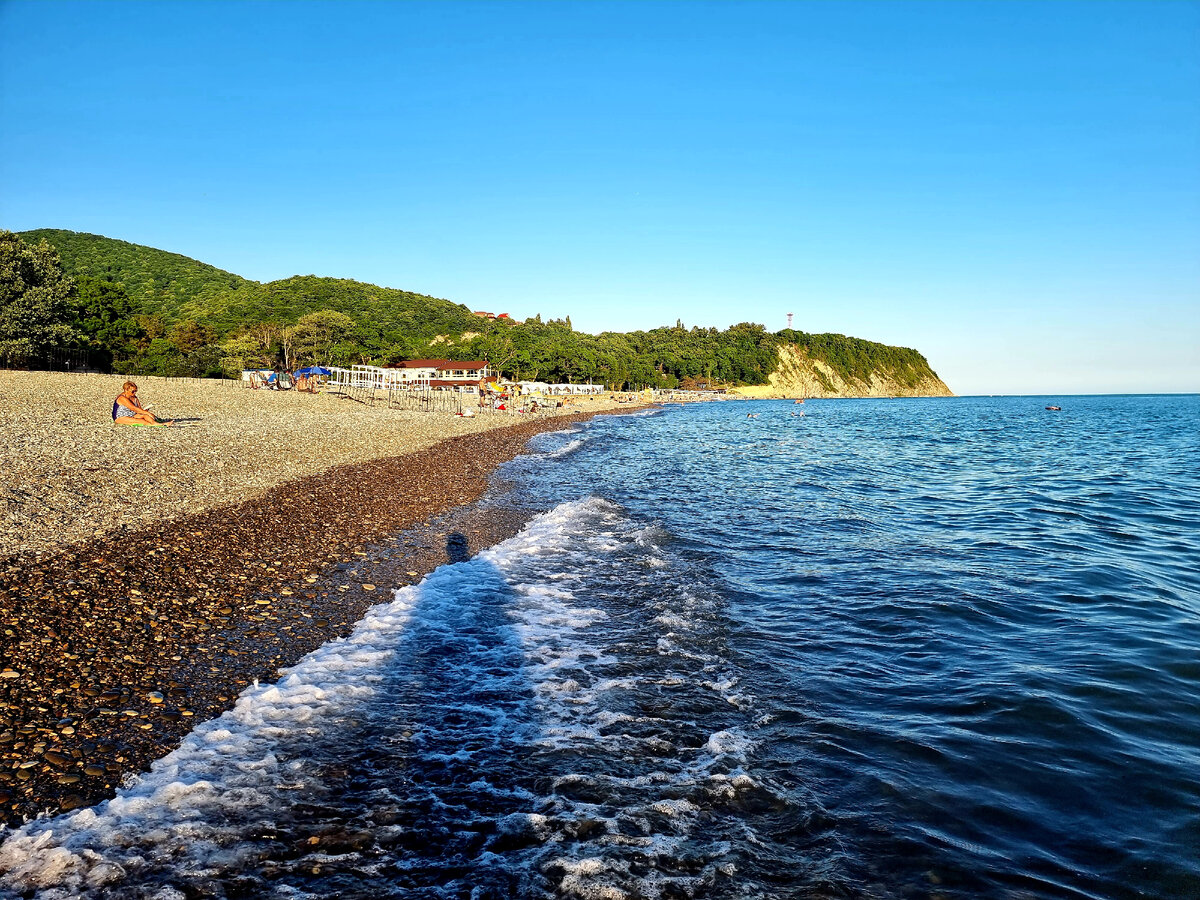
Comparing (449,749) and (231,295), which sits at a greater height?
(231,295)

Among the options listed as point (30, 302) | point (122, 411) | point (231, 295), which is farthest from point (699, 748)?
point (231, 295)

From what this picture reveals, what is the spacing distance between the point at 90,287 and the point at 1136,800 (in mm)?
91938

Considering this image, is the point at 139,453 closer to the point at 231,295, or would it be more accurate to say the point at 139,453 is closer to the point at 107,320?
the point at 107,320

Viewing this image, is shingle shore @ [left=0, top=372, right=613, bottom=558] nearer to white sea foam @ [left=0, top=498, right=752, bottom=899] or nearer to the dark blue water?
white sea foam @ [left=0, top=498, right=752, bottom=899]

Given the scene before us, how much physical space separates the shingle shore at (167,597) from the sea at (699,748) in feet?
1.47

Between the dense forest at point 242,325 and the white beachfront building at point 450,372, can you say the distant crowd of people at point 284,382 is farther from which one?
the white beachfront building at point 450,372

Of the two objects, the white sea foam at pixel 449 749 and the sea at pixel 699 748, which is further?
the sea at pixel 699 748

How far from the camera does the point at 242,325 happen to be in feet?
330

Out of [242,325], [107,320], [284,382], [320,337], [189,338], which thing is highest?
[242,325]

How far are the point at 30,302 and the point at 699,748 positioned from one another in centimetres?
6713

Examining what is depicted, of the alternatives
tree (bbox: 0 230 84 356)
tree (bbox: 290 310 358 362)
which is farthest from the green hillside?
tree (bbox: 0 230 84 356)

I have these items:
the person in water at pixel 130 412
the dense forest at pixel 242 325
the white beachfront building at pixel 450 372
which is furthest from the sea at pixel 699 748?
the white beachfront building at pixel 450 372

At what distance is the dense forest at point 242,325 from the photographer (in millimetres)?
54766

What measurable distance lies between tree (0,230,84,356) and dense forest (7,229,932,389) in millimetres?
100
